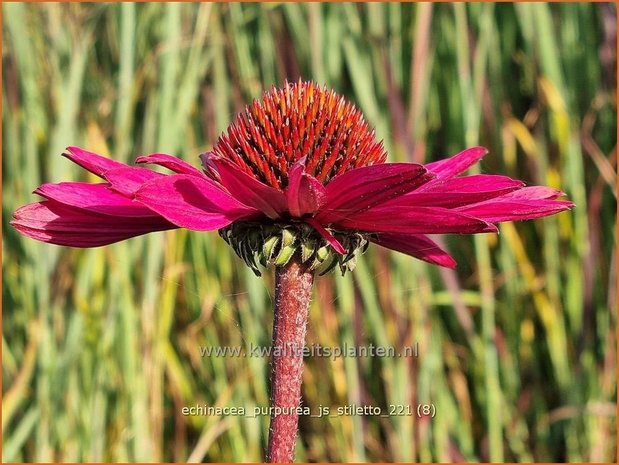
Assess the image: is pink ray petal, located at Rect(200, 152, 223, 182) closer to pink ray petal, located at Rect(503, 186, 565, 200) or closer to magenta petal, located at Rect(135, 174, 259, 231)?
magenta petal, located at Rect(135, 174, 259, 231)

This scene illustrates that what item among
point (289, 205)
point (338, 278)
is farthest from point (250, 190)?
point (338, 278)

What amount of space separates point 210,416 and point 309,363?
0.14m

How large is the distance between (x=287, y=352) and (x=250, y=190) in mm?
73

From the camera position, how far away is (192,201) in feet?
1.06

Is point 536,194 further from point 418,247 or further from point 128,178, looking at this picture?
point 128,178

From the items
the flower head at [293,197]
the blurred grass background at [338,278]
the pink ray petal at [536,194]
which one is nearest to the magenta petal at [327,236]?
the flower head at [293,197]

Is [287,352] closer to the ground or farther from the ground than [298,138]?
closer to the ground

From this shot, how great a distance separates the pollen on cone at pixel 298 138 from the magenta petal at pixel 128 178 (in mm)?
53

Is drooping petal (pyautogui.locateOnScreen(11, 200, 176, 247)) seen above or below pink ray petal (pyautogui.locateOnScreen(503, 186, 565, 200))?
below

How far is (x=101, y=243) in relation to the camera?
1.18ft

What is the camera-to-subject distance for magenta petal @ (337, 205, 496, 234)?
31 cm

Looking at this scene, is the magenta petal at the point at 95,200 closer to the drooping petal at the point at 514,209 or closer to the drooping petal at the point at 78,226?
the drooping petal at the point at 78,226

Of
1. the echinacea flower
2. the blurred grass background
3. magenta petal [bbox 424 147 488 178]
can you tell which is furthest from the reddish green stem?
the blurred grass background

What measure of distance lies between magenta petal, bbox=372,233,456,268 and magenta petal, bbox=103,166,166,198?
0.12 meters
